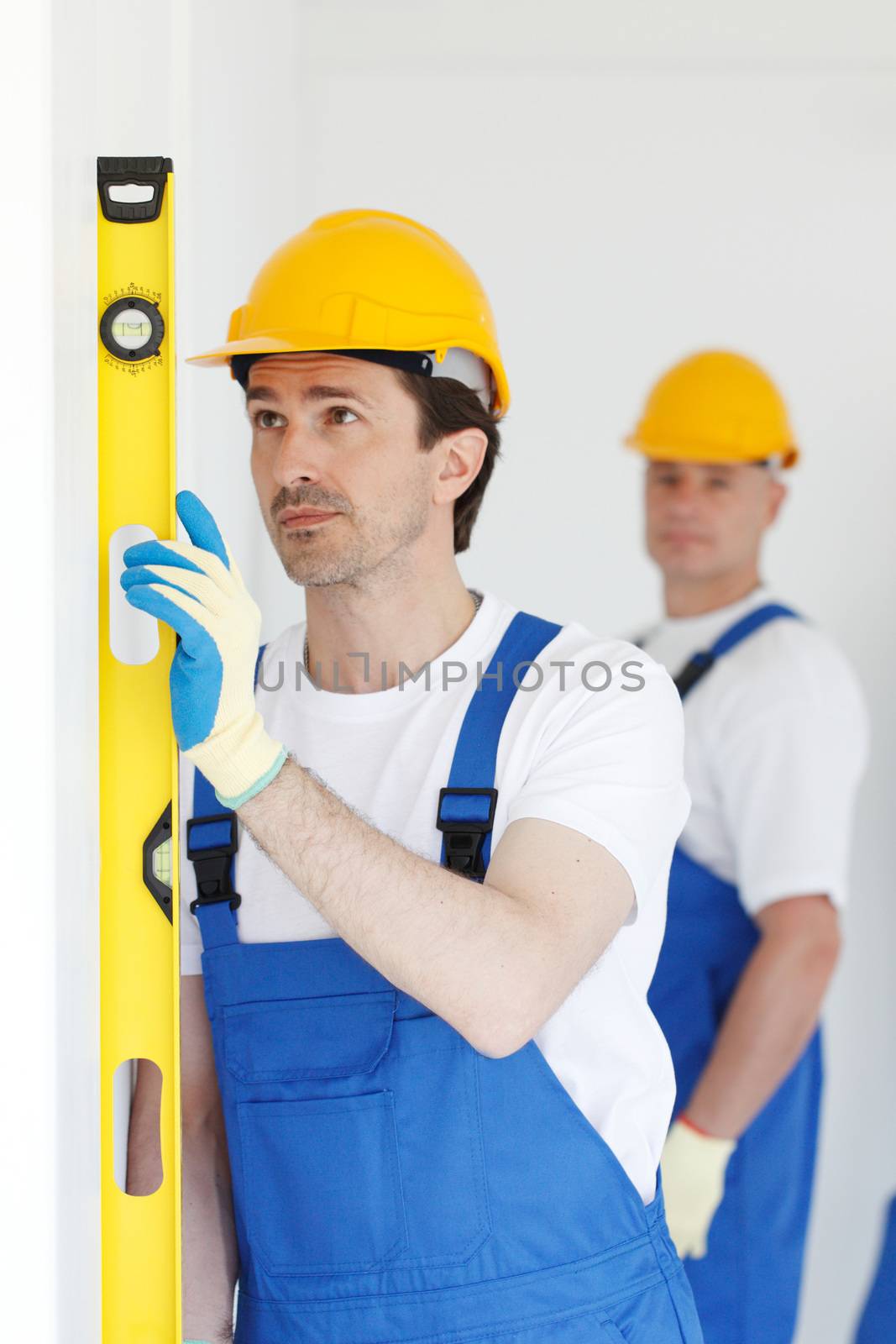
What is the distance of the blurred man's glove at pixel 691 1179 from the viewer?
2287mm

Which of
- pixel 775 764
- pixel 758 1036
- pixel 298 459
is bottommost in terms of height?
pixel 758 1036

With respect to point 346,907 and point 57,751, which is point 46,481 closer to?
point 57,751

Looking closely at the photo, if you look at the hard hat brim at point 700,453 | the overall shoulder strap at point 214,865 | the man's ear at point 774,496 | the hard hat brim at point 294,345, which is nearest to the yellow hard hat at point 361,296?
the hard hat brim at point 294,345

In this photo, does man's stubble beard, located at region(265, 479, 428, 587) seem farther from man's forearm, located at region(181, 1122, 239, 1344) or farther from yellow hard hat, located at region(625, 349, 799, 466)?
yellow hard hat, located at region(625, 349, 799, 466)

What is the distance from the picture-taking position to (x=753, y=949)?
2.42 meters

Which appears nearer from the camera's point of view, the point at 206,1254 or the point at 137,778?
the point at 137,778

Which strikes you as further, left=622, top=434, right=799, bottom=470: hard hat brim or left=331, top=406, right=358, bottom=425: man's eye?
left=622, top=434, right=799, bottom=470: hard hat brim

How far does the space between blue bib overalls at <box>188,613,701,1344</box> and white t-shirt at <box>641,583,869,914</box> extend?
102cm

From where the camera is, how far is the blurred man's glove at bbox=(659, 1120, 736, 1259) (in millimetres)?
2287

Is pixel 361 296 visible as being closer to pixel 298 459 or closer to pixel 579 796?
pixel 298 459

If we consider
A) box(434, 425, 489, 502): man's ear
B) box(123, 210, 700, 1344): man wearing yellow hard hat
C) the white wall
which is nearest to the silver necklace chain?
box(123, 210, 700, 1344): man wearing yellow hard hat

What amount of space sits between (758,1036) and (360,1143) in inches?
46.2

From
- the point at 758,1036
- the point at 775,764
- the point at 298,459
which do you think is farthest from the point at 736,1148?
the point at 298,459

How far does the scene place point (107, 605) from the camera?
1.09m
